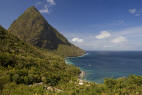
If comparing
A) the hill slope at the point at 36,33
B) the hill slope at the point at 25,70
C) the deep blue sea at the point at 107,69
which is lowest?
the deep blue sea at the point at 107,69

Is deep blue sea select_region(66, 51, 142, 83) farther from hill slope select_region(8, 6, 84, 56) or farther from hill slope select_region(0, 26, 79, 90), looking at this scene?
hill slope select_region(8, 6, 84, 56)

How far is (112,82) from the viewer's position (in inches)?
565

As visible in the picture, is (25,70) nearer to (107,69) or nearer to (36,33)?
(107,69)

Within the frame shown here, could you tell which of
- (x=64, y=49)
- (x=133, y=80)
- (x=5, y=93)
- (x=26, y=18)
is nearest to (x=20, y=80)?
(x=5, y=93)

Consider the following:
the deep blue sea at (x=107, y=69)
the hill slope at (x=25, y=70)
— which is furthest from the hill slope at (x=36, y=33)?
the hill slope at (x=25, y=70)

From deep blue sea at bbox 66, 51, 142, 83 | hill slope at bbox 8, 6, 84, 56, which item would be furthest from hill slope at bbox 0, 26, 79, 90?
hill slope at bbox 8, 6, 84, 56

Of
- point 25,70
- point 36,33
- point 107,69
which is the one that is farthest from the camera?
point 36,33

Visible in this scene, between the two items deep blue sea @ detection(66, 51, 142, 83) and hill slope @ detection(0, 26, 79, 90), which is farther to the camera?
deep blue sea @ detection(66, 51, 142, 83)

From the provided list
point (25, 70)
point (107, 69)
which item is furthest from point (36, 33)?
point (25, 70)

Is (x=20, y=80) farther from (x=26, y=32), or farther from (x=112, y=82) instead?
(x=26, y=32)

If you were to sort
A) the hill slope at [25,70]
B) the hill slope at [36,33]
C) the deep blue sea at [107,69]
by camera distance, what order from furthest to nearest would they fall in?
the hill slope at [36,33]
the deep blue sea at [107,69]
the hill slope at [25,70]

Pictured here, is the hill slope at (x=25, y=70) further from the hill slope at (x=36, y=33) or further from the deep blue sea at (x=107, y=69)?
the hill slope at (x=36, y=33)

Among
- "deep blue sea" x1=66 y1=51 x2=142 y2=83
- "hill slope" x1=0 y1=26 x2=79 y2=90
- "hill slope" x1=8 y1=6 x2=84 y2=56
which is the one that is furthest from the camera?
"hill slope" x1=8 y1=6 x2=84 y2=56

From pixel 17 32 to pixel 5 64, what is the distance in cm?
16842
